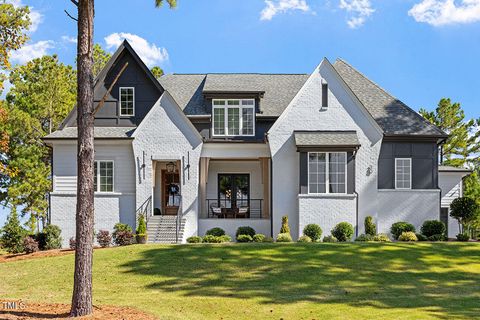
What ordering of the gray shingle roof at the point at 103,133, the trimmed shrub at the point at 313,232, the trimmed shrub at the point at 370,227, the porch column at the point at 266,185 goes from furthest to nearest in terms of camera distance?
the porch column at the point at 266,185
the gray shingle roof at the point at 103,133
the trimmed shrub at the point at 370,227
the trimmed shrub at the point at 313,232

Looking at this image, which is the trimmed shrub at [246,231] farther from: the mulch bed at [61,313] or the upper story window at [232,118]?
the mulch bed at [61,313]

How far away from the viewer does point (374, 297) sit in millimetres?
13984

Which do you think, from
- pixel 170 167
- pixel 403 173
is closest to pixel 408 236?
pixel 403 173

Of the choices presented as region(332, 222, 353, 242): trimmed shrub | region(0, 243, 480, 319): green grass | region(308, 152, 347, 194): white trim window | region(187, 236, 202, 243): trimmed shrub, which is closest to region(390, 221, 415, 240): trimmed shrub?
region(332, 222, 353, 242): trimmed shrub

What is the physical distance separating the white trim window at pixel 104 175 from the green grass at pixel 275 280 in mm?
6518

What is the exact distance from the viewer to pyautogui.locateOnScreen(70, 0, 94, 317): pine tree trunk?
11.4 meters

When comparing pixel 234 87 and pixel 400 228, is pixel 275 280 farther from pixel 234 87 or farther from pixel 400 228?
pixel 234 87

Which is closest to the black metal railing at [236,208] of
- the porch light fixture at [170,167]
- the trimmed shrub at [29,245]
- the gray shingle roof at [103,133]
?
the porch light fixture at [170,167]

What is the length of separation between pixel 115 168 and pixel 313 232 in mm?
10066

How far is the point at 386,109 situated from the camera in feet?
93.2

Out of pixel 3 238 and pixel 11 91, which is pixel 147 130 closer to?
pixel 3 238

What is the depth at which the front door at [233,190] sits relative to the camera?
29078 millimetres

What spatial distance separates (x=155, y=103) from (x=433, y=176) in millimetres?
14092

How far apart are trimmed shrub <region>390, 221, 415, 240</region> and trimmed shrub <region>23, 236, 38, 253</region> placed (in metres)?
16.2
